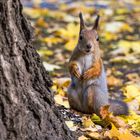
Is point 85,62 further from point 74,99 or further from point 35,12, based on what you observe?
point 35,12

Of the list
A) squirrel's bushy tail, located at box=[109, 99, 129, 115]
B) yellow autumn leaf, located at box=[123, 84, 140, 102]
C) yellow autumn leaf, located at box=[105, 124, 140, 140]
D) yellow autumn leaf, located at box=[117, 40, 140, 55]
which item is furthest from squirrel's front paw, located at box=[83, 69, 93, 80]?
yellow autumn leaf, located at box=[117, 40, 140, 55]

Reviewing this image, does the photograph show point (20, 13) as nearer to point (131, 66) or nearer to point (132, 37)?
point (131, 66)

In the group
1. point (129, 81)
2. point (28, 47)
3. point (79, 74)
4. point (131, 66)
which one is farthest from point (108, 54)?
point (28, 47)

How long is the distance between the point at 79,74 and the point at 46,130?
4.62ft

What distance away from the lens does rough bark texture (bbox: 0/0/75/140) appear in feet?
11.7

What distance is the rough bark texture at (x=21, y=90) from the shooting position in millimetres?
3562

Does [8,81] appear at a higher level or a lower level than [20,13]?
lower

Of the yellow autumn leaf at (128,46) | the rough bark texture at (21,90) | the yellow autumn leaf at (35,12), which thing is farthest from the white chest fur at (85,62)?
the yellow autumn leaf at (35,12)

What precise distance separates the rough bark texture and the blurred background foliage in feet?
3.77

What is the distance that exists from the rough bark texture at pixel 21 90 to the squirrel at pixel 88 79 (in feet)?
3.80

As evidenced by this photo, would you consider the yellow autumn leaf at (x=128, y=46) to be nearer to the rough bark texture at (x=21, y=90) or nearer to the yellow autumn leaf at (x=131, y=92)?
the yellow autumn leaf at (x=131, y=92)

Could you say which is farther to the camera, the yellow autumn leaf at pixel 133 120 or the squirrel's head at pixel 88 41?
the squirrel's head at pixel 88 41

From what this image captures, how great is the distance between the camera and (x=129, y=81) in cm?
724

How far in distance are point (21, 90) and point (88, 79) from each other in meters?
1.54
